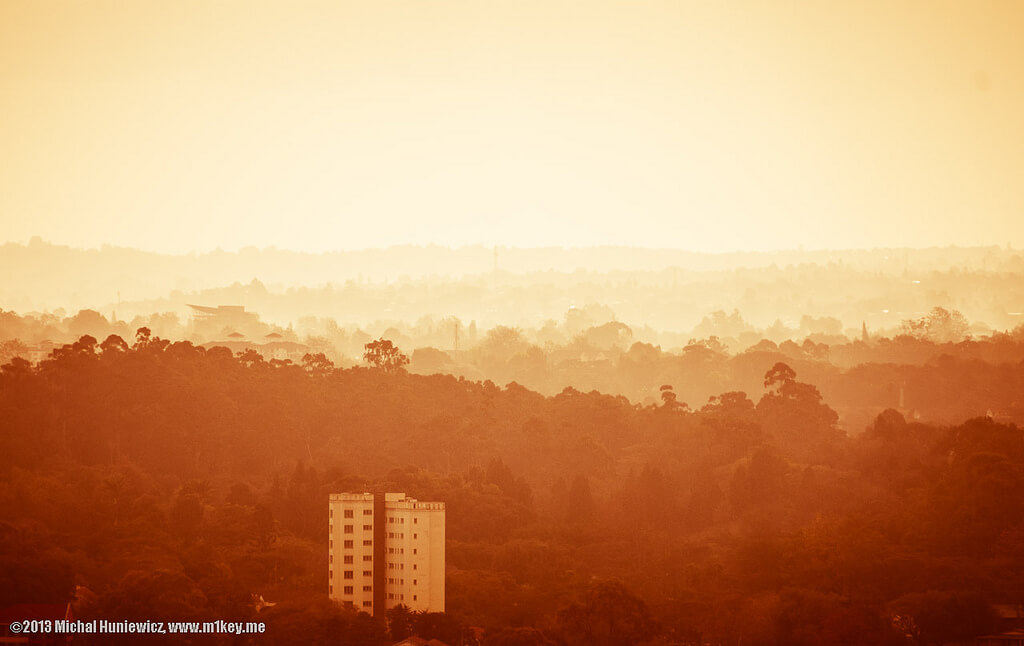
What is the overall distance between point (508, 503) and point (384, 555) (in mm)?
12590

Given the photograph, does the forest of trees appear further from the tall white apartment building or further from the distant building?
the distant building

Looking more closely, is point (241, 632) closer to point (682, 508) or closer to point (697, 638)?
point (697, 638)

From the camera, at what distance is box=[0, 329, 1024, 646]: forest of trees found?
4628 centimetres

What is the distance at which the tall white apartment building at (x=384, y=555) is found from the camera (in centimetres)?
4753

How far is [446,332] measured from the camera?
142 metres

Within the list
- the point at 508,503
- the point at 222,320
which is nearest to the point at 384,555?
the point at 508,503

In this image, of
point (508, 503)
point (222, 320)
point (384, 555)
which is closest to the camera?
point (384, 555)

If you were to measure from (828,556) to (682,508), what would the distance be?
10.4 meters

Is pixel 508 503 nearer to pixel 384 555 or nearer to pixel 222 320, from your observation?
pixel 384 555

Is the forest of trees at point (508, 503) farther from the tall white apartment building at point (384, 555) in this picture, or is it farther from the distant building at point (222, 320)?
the distant building at point (222, 320)

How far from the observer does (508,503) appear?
198 ft

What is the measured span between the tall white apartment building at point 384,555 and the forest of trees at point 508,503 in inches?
36.3

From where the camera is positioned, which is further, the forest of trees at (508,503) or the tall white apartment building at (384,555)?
the tall white apartment building at (384,555)

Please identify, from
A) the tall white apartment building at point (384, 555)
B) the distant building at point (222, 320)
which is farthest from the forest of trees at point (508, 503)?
the distant building at point (222, 320)
